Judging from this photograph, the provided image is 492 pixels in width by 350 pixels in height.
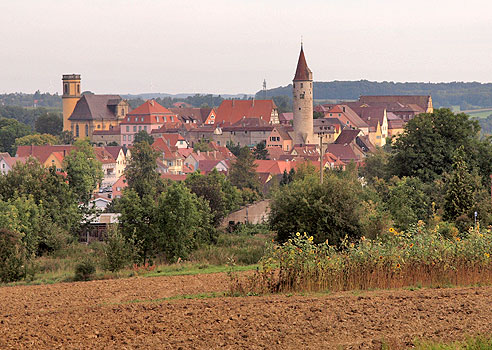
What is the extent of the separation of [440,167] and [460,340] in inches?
1416

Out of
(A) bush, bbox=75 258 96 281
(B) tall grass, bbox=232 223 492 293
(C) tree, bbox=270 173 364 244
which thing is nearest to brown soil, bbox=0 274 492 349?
(B) tall grass, bbox=232 223 492 293

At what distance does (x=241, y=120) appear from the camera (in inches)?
5837

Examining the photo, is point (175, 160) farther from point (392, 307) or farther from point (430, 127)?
point (392, 307)

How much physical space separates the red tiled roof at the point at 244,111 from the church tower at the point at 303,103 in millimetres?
19200

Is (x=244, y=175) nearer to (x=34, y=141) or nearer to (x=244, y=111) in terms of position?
(x=34, y=141)

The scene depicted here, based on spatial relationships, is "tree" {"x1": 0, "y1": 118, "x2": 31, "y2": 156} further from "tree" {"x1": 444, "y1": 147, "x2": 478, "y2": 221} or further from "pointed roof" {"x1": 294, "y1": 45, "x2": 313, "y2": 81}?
"tree" {"x1": 444, "y1": 147, "x2": 478, "y2": 221}

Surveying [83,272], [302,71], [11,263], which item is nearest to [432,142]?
[83,272]

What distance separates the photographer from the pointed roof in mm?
129250

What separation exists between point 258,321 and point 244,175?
7020 cm

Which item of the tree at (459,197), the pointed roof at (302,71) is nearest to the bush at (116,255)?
the tree at (459,197)

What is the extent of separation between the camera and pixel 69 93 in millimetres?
174375

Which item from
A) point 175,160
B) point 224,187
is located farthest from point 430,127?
point 175,160

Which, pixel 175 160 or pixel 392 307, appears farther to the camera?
pixel 175 160

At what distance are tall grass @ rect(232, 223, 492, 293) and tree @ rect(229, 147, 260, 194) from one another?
6341 centimetres
